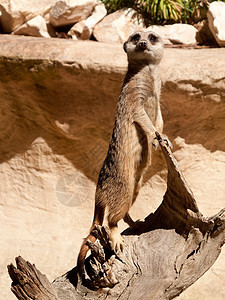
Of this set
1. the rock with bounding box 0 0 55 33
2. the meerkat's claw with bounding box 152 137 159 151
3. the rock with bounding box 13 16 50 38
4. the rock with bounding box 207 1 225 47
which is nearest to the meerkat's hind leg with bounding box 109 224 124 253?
the meerkat's claw with bounding box 152 137 159 151

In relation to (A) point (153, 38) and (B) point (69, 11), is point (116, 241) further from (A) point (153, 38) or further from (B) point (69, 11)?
(B) point (69, 11)

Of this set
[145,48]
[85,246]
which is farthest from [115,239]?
[145,48]

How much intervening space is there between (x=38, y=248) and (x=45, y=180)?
0.56m

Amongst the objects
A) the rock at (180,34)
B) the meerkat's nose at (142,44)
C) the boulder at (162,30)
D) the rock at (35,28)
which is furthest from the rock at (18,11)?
the meerkat's nose at (142,44)

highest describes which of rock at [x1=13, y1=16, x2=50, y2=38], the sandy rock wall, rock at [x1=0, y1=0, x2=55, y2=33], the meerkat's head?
the meerkat's head

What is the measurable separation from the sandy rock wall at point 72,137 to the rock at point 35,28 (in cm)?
53

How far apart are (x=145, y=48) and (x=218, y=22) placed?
1.62 m

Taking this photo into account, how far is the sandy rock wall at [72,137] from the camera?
3.04 m

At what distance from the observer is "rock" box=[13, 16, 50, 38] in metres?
3.78

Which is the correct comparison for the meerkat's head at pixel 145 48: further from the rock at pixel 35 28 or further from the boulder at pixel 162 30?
the rock at pixel 35 28

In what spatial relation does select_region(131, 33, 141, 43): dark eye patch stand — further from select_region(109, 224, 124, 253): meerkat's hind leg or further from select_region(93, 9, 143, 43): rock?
select_region(93, 9, 143, 43): rock

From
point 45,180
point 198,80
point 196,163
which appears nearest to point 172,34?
point 198,80

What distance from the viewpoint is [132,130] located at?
2.09 m

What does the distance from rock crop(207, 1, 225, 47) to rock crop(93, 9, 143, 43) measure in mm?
644
